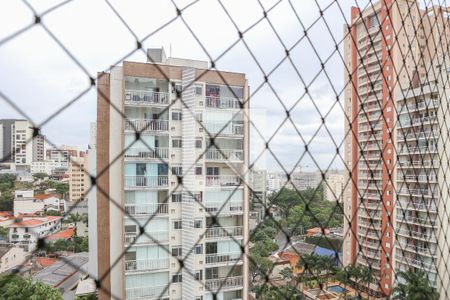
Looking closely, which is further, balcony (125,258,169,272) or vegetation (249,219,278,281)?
vegetation (249,219,278,281)

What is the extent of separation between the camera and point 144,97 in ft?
8.75

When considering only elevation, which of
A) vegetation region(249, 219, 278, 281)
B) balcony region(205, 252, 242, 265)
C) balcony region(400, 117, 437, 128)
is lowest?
vegetation region(249, 219, 278, 281)

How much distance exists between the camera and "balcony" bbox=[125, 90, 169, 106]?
263cm

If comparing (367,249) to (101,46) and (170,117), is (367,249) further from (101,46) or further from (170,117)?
(101,46)

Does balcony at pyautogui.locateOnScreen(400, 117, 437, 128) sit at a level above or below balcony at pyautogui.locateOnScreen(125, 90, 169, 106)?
below

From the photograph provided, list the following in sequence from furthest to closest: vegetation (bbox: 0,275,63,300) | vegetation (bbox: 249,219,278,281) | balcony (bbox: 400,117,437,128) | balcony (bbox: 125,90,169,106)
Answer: vegetation (bbox: 249,219,278,281)
vegetation (bbox: 0,275,63,300)
balcony (bbox: 125,90,169,106)
balcony (bbox: 400,117,437,128)

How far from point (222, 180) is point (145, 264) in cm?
88

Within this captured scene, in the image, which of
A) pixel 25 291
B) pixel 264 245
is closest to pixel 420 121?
pixel 25 291

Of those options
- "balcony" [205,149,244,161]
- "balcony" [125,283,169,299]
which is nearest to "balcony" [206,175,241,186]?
"balcony" [205,149,244,161]

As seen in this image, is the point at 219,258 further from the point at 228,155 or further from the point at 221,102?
the point at 221,102

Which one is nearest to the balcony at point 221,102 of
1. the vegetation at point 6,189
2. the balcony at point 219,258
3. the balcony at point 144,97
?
the balcony at point 144,97

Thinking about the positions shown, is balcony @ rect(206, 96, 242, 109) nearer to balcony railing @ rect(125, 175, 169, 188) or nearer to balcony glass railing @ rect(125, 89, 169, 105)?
balcony glass railing @ rect(125, 89, 169, 105)

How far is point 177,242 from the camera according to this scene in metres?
2.82

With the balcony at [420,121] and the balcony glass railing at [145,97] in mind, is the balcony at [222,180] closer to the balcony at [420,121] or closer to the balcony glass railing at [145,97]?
the balcony glass railing at [145,97]
